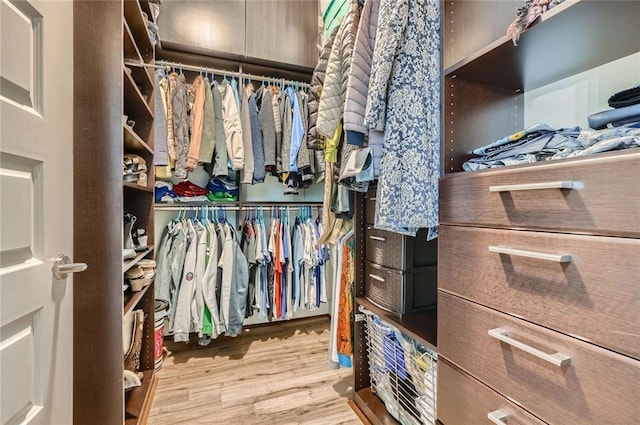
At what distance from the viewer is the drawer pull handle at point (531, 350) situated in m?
0.62

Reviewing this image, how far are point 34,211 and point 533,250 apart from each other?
118cm

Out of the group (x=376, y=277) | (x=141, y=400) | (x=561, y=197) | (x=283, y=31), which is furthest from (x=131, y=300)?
(x=283, y=31)

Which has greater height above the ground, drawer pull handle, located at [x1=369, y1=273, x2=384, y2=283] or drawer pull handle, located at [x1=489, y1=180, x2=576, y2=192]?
drawer pull handle, located at [x1=489, y1=180, x2=576, y2=192]

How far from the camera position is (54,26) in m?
0.81

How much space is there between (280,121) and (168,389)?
1.91 meters

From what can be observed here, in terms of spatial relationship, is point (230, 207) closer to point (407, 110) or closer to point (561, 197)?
point (407, 110)

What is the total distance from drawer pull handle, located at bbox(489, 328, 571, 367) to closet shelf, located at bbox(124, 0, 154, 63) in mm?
1863

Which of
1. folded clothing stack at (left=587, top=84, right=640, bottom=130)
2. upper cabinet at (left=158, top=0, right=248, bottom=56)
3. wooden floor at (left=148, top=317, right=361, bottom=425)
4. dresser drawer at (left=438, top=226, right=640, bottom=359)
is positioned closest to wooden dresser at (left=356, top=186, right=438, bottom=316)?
dresser drawer at (left=438, top=226, right=640, bottom=359)

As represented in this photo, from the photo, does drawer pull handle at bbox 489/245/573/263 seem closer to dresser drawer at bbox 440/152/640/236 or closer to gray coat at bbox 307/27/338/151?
dresser drawer at bbox 440/152/640/236

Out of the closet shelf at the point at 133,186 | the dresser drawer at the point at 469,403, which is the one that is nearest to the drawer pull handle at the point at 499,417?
the dresser drawer at the point at 469,403

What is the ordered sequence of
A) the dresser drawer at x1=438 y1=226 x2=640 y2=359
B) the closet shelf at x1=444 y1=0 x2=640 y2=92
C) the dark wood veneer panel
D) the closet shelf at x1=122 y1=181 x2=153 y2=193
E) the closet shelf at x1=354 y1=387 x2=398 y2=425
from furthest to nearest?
Answer: the closet shelf at x1=354 y1=387 x2=398 y2=425
the closet shelf at x1=122 y1=181 x2=153 y2=193
the dark wood veneer panel
the closet shelf at x1=444 y1=0 x2=640 y2=92
the dresser drawer at x1=438 y1=226 x2=640 y2=359

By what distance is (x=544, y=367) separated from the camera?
671mm

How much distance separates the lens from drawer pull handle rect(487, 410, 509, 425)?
756mm

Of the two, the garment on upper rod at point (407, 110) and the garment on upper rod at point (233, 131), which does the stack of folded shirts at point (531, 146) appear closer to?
the garment on upper rod at point (407, 110)
